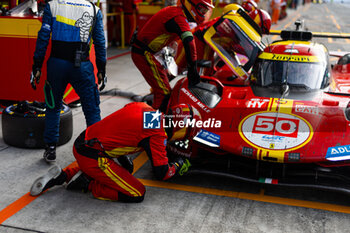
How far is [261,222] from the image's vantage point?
3.73m

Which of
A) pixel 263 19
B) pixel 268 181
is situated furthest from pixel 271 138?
pixel 263 19

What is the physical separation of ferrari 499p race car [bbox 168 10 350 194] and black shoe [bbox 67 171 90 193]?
972 millimetres

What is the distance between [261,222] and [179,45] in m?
3.86

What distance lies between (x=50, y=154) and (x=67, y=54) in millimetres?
1157

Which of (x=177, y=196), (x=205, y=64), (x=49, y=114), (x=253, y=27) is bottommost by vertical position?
(x=177, y=196)

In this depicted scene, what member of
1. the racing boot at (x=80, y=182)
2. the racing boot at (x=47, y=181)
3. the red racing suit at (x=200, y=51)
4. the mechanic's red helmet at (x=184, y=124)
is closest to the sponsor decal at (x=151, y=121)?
the mechanic's red helmet at (x=184, y=124)

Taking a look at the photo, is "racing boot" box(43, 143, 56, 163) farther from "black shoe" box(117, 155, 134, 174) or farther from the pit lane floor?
"black shoe" box(117, 155, 134, 174)

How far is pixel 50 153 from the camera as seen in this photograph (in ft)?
15.9

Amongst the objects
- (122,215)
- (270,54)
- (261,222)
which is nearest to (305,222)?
(261,222)

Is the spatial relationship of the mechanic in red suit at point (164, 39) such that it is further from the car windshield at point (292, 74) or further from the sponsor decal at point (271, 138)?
the sponsor decal at point (271, 138)

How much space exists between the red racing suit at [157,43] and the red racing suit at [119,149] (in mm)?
1674

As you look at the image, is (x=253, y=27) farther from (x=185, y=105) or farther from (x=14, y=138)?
(x=14, y=138)

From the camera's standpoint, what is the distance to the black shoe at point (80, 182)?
13.6 ft

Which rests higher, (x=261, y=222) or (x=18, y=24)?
(x=18, y=24)
